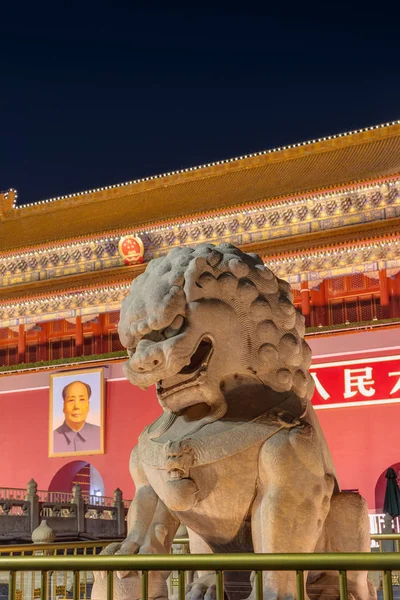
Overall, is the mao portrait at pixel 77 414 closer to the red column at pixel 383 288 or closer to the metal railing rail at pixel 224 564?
the red column at pixel 383 288

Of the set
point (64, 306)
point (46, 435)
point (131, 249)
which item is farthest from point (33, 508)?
point (131, 249)

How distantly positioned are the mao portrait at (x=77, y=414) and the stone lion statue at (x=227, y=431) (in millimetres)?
15141

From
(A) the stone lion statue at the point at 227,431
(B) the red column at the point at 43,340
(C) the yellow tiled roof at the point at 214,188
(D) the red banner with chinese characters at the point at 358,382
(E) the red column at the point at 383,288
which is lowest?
(A) the stone lion statue at the point at 227,431

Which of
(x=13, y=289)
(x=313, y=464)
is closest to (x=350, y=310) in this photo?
(x=13, y=289)

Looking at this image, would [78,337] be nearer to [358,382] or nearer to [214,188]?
[214,188]

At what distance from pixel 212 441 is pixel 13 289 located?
63.4 ft

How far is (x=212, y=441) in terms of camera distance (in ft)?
12.1

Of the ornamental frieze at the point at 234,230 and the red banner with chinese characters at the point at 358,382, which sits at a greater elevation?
the ornamental frieze at the point at 234,230

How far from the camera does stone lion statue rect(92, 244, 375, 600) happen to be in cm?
366

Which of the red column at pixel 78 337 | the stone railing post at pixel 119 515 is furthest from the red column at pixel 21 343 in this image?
the stone railing post at pixel 119 515

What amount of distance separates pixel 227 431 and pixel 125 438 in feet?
49.9

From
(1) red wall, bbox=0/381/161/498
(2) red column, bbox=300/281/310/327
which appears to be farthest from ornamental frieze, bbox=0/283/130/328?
(2) red column, bbox=300/281/310/327

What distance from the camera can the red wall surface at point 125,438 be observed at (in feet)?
50.6

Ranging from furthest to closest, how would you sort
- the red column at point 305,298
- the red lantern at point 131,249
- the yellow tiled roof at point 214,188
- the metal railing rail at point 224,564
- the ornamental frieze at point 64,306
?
the red lantern at point 131,249
the ornamental frieze at point 64,306
the yellow tiled roof at point 214,188
the red column at point 305,298
the metal railing rail at point 224,564
